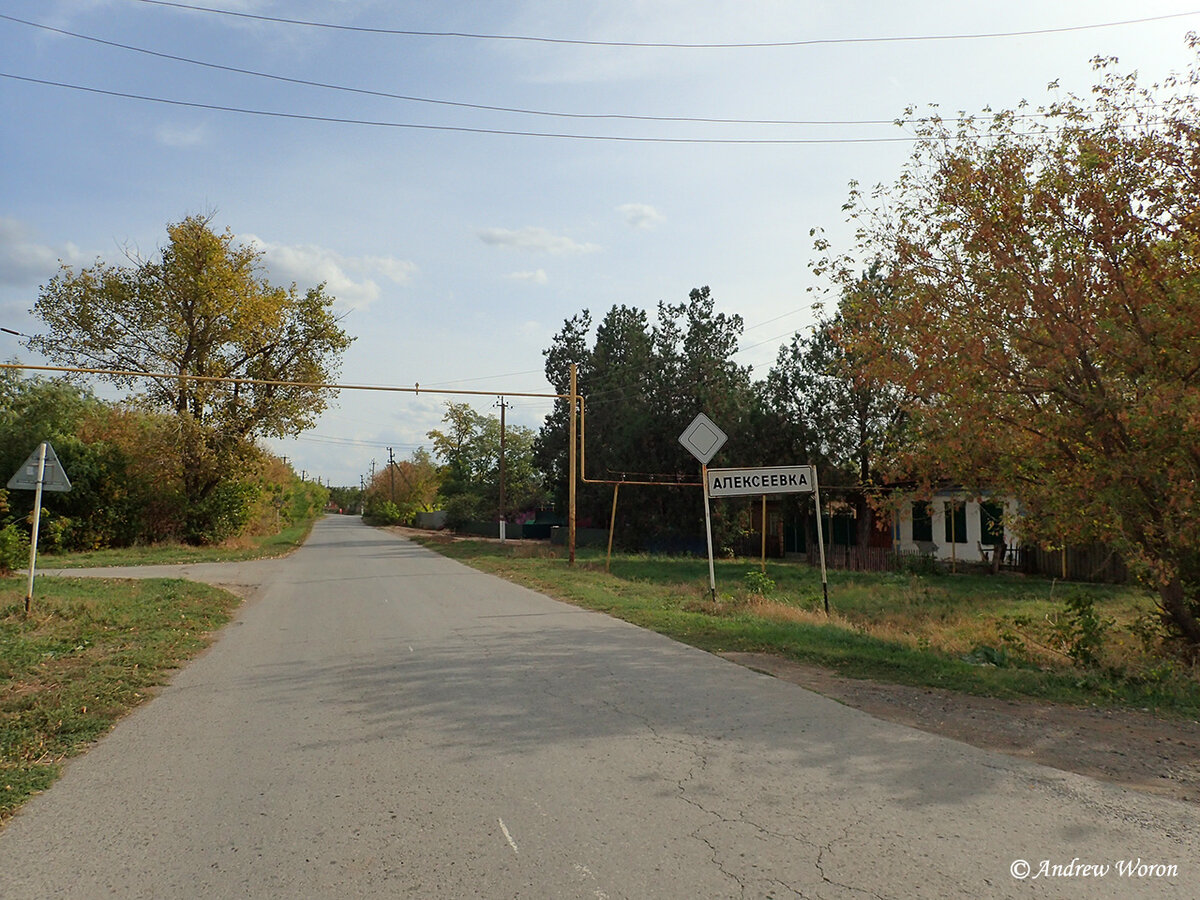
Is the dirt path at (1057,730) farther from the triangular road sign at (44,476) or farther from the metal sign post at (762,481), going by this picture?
the triangular road sign at (44,476)

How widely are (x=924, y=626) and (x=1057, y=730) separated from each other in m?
9.65

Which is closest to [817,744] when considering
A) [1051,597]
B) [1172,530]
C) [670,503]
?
[1172,530]

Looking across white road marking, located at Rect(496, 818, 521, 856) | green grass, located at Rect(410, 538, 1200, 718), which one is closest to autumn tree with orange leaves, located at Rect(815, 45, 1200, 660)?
green grass, located at Rect(410, 538, 1200, 718)

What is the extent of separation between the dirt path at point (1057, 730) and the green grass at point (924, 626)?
18.2 inches

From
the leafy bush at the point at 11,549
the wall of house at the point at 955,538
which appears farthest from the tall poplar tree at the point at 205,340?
the wall of house at the point at 955,538

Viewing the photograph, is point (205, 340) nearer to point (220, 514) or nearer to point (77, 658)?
point (220, 514)

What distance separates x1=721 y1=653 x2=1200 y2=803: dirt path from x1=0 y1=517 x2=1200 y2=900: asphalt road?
0.34 m

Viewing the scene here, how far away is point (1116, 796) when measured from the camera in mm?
4703

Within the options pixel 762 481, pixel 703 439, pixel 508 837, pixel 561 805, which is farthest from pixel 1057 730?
pixel 703 439

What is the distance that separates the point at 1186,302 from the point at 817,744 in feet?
22.3

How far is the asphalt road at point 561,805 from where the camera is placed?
371cm

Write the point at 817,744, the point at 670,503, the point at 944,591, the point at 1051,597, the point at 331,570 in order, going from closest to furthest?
the point at 817,744
the point at 1051,597
the point at 944,591
the point at 331,570
the point at 670,503

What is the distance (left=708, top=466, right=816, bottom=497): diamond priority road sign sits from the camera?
1420 cm

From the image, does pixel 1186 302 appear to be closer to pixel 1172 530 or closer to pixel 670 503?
pixel 1172 530
